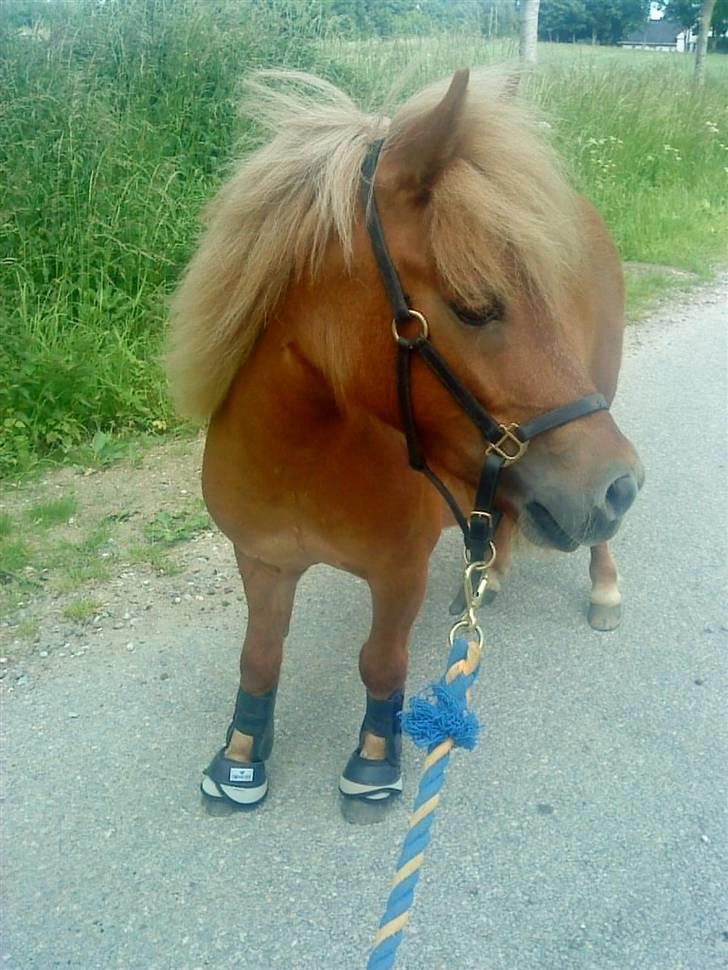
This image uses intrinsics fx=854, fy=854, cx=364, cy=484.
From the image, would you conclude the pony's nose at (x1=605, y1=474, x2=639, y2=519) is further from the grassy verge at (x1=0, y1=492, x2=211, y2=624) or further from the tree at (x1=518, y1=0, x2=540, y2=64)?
the tree at (x1=518, y1=0, x2=540, y2=64)

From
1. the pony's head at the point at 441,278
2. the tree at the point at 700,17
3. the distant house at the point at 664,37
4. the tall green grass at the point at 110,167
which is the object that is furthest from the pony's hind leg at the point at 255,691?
the distant house at the point at 664,37

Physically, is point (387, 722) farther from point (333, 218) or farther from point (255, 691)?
point (333, 218)

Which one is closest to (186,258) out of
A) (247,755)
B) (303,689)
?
(303,689)

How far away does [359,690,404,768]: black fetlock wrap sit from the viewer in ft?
7.55

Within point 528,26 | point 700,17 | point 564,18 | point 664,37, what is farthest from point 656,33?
point 528,26

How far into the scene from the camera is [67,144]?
466cm

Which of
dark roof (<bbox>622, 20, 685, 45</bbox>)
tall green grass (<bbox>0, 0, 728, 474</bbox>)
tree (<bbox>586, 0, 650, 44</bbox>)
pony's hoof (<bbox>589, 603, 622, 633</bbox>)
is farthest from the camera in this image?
dark roof (<bbox>622, 20, 685, 45</bbox>)

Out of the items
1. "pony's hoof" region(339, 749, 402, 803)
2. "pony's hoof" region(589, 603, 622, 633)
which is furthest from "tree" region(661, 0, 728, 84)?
"pony's hoof" region(339, 749, 402, 803)

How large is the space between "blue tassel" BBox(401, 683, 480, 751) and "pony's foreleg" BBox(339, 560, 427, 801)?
24.1 inches

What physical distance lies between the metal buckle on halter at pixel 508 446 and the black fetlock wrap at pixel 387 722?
105 cm

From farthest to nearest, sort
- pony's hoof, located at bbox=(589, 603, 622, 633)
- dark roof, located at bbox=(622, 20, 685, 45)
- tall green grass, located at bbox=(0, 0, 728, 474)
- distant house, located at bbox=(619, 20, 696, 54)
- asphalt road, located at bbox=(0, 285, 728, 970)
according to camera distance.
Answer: distant house, located at bbox=(619, 20, 696, 54) < dark roof, located at bbox=(622, 20, 685, 45) < tall green grass, located at bbox=(0, 0, 728, 474) < pony's hoof, located at bbox=(589, 603, 622, 633) < asphalt road, located at bbox=(0, 285, 728, 970)

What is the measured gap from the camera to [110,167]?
15.7ft

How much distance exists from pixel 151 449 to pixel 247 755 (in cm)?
226

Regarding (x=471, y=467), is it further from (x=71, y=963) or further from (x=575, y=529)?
(x=71, y=963)
